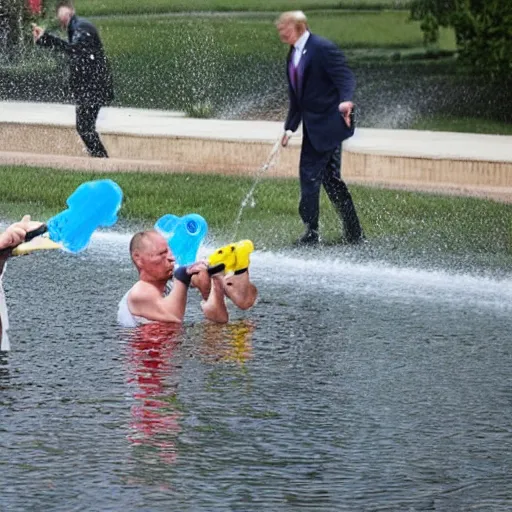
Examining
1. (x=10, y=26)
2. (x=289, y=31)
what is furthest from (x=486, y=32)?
(x=10, y=26)

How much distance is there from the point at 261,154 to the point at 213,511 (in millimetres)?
10255

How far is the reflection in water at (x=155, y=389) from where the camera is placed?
6293 mm

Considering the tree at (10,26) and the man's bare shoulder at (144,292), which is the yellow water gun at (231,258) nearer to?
the man's bare shoulder at (144,292)

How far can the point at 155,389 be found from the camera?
711 centimetres

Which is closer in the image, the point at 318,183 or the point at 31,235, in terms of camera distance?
the point at 31,235

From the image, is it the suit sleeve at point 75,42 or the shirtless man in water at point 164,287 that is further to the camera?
the suit sleeve at point 75,42

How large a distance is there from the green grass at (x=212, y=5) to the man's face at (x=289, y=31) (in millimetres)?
17717

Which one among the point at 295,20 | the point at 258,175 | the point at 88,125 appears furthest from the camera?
the point at 88,125

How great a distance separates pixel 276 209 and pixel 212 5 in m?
17.0

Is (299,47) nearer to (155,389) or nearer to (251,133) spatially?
(155,389)

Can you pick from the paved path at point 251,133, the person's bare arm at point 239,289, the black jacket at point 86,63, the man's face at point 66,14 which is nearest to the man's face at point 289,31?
the paved path at point 251,133

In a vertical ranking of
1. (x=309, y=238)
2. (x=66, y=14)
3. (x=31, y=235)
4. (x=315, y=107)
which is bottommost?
(x=309, y=238)

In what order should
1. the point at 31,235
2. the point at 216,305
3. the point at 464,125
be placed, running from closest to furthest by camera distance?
the point at 31,235 → the point at 216,305 → the point at 464,125

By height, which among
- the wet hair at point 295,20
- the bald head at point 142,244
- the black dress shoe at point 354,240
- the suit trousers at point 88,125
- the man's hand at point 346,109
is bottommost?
the suit trousers at point 88,125
